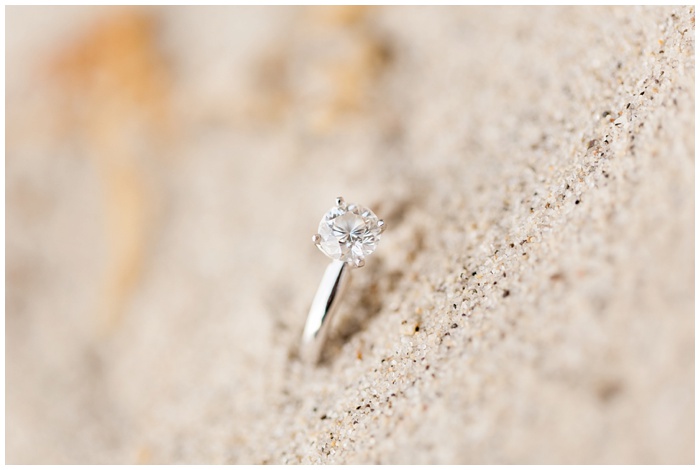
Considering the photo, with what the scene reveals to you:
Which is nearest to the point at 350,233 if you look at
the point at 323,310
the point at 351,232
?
the point at 351,232

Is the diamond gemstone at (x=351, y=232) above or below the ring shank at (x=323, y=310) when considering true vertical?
above

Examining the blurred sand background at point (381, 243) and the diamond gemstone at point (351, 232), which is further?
the diamond gemstone at point (351, 232)

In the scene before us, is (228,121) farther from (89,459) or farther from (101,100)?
(89,459)

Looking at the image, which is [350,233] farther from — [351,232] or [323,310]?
[323,310]
